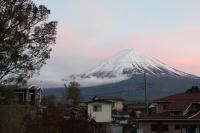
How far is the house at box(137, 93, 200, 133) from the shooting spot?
199ft

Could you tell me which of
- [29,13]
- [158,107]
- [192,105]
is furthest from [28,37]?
[158,107]

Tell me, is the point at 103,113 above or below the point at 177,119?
above

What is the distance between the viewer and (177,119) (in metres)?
60.7

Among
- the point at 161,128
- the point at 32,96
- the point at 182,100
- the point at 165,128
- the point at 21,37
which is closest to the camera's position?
the point at 21,37

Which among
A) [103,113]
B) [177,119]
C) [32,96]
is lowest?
[177,119]

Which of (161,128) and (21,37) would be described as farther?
(161,128)

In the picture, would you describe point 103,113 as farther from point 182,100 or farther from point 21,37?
point 21,37

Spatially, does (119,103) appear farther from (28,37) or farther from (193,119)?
(28,37)

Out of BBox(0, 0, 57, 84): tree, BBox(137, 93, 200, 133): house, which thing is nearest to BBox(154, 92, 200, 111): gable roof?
BBox(137, 93, 200, 133): house

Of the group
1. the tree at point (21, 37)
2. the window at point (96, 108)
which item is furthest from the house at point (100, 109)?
the tree at point (21, 37)

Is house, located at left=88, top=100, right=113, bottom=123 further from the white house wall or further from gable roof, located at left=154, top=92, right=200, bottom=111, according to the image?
gable roof, located at left=154, top=92, right=200, bottom=111

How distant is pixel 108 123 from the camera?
74375 mm

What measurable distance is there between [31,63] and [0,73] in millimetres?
1435

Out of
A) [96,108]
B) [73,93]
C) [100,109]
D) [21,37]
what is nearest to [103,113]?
[100,109]
